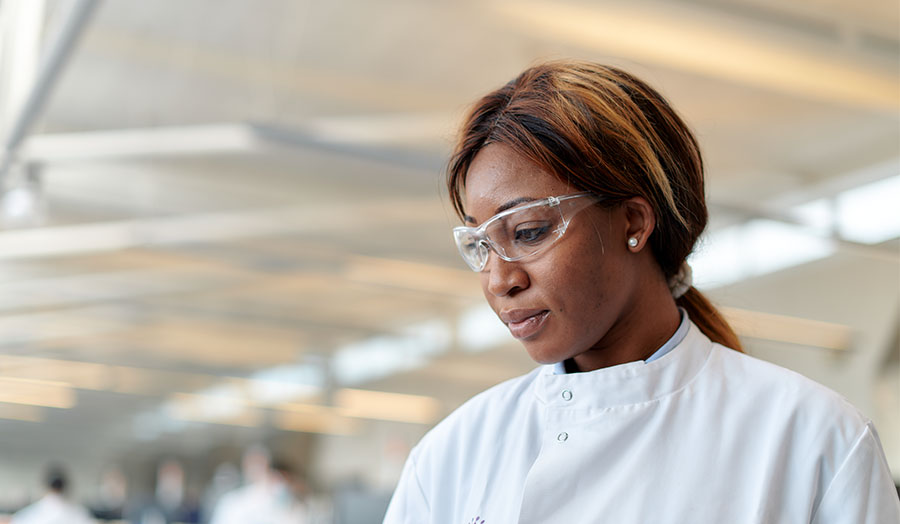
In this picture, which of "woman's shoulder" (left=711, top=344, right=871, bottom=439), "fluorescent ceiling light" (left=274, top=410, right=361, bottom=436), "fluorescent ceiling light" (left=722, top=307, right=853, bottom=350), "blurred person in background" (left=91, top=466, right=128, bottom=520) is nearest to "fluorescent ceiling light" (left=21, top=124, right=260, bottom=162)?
"woman's shoulder" (left=711, top=344, right=871, bottom=439)

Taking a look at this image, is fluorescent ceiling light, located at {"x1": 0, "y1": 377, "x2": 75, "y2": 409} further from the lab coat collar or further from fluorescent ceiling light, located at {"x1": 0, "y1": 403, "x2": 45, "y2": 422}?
the lab coat collar

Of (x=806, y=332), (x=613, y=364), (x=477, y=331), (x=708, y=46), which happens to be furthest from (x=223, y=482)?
(x=613, y=364)

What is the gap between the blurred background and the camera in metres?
5.62

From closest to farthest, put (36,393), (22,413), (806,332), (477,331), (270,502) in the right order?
(270,502) → (806,332) → (22,413) → (36,393) → (477,331)

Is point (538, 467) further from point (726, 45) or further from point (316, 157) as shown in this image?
point (316, 157)

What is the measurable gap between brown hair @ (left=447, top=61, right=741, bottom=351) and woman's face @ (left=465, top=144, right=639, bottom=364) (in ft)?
0.08

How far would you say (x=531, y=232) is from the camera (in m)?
0.98

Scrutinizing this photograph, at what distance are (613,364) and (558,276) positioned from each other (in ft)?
0.47

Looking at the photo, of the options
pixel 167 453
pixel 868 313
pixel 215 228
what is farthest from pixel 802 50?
pixel 167 453

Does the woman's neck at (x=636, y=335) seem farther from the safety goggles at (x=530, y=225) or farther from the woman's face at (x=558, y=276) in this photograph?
the safety goggles at (x=530, y=225)

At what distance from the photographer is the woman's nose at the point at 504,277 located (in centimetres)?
97

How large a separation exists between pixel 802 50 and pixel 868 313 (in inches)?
173

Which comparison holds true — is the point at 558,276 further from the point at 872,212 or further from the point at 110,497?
the point at 110,497

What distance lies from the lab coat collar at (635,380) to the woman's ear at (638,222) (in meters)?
0.12
